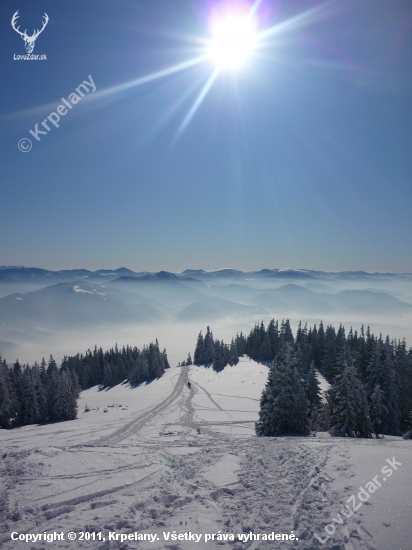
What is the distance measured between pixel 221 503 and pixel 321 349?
8364 centimetres

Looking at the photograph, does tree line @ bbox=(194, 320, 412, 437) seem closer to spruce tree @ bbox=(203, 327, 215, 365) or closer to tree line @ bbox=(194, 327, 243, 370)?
tree line @ bbox=(194, 327, 243, 370)

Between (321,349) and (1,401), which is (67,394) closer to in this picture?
(1,401)

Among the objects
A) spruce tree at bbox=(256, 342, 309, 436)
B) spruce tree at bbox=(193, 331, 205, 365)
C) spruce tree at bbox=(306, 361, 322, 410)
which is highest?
spruce tree at bbox=(256, 342, 309, 436)

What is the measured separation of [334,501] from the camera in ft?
30.1

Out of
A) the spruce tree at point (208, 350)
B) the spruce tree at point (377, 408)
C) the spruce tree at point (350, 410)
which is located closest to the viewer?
the spruce tree at point (350, 410)

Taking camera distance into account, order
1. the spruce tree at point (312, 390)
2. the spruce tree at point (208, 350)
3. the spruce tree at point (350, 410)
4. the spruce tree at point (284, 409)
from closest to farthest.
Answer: the spruce tree at point (284, 409), the spruce tree at point (350, 410), the spruce tree at point (312, 390), the spruce tree at point (208, 350)

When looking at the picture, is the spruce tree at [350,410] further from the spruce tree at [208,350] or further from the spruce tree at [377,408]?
the spruce tree at [208,350]

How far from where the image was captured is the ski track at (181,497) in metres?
8.00

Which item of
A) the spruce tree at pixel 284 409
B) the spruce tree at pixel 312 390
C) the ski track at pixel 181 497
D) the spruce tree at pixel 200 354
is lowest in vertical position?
the spruce tree at pixel 200 354

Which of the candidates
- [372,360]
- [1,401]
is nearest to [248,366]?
[372,360]

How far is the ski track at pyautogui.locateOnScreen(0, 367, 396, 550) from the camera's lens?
800 centimetres

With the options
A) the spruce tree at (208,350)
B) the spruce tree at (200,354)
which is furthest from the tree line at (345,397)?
the spruce tree at (200,354)

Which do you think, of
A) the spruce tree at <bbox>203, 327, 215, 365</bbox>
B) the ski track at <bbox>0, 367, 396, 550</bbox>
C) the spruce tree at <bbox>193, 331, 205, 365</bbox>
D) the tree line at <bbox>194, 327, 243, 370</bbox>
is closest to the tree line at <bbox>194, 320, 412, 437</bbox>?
the ski track at <bbox>0, 367, 396, 550</bbox>

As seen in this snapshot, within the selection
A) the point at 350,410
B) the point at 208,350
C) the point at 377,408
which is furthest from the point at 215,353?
the point at 350,410
